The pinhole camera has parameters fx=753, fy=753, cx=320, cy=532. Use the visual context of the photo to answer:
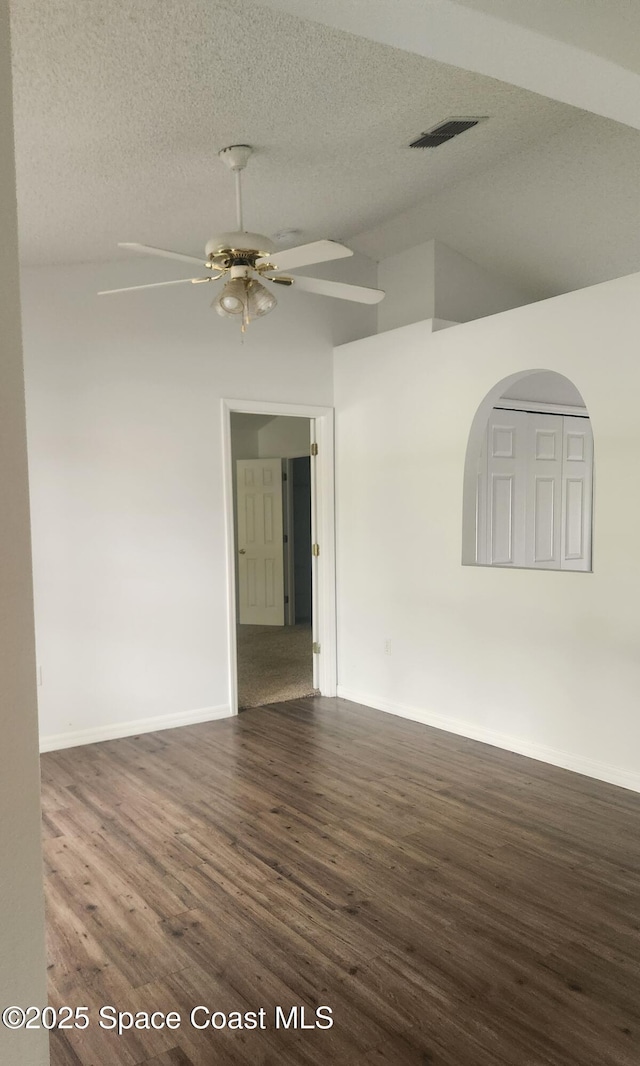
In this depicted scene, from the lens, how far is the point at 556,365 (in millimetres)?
4105

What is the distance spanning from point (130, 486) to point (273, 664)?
8.50ft

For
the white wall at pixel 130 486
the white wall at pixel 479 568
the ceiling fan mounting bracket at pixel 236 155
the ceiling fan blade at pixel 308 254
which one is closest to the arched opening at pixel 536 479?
the white wall at pixel 479 568

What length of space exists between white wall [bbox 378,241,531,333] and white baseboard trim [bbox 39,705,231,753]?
3.07 meters

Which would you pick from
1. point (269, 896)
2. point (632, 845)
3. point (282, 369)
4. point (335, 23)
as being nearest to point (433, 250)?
point (282, 369)

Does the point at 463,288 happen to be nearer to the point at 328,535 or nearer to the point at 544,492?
the point at 544,492

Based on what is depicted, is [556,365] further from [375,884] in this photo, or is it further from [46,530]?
[46,530]

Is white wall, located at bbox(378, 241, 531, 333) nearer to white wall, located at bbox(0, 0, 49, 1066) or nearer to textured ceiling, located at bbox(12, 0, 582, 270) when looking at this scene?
textured ceiling, located at bbox(12, 0, 582, 270)

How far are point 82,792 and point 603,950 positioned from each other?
2577 mm

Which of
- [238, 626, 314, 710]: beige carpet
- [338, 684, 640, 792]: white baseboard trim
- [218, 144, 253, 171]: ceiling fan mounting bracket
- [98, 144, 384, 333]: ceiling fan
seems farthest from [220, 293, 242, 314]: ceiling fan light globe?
[238, 626, 314, 710]: beige carpet

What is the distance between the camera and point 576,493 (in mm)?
5930

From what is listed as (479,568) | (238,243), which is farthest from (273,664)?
(238,243)

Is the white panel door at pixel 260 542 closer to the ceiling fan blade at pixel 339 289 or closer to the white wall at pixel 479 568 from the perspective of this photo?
the white wall at pixel 479 568

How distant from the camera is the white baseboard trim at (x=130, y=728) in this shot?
459 centimetres

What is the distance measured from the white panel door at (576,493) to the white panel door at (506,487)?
0.47m
